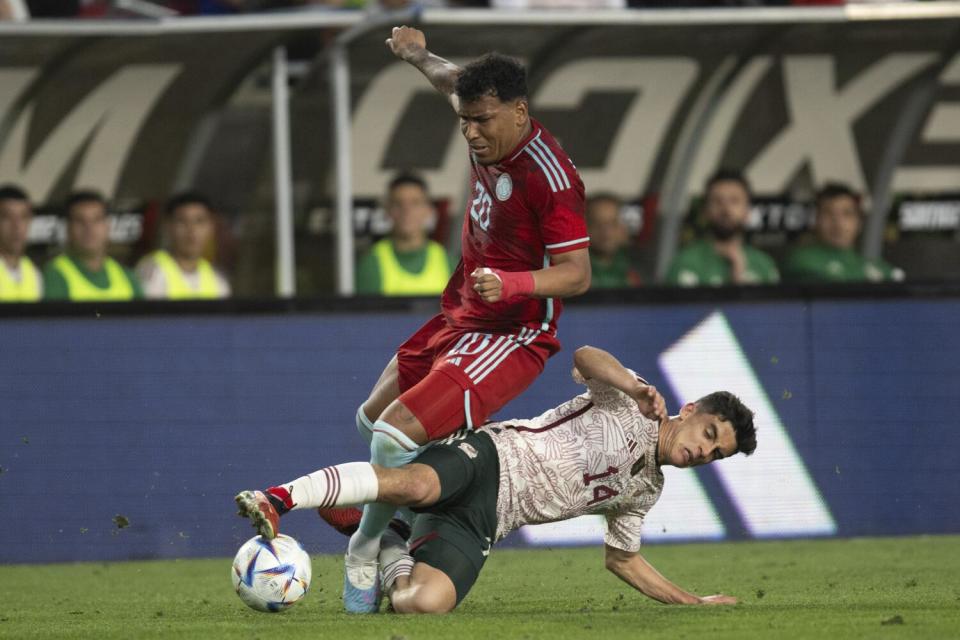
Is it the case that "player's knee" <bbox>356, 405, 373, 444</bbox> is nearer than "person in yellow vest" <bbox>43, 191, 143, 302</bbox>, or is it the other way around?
"player's knee" <bbox>356, 405, 373, 444</bbox>

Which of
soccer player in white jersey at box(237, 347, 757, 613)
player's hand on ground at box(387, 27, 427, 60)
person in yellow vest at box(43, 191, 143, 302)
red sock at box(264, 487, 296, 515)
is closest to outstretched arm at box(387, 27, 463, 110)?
player's hand on ground at box(387, 27, 427, 60)

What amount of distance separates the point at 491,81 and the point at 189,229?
4.63 metres

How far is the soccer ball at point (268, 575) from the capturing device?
6.25 metres

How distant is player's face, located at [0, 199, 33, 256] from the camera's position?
32.9 ft

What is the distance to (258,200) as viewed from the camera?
467 inches

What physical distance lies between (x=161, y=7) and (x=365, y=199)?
200 cm

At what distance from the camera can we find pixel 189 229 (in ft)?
34.3

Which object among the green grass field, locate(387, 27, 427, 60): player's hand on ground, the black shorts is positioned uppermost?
locate(387, 27, 427, 60): player's hand on ground

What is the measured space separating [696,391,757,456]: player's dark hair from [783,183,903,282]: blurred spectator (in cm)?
471

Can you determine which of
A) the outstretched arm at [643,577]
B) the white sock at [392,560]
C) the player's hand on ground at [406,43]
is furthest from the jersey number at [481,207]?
the outstretched arm at [643,577]

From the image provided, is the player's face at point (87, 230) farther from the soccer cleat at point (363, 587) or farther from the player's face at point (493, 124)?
the player's face at point (493, 124)

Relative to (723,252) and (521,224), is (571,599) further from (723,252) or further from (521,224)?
(723,252)

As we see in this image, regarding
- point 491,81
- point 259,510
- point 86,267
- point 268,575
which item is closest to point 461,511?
point 268,575

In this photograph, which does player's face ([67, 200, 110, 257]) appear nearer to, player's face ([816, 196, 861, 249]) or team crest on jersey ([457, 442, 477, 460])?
team crest on jersey ([457, 442, 477, 460])
